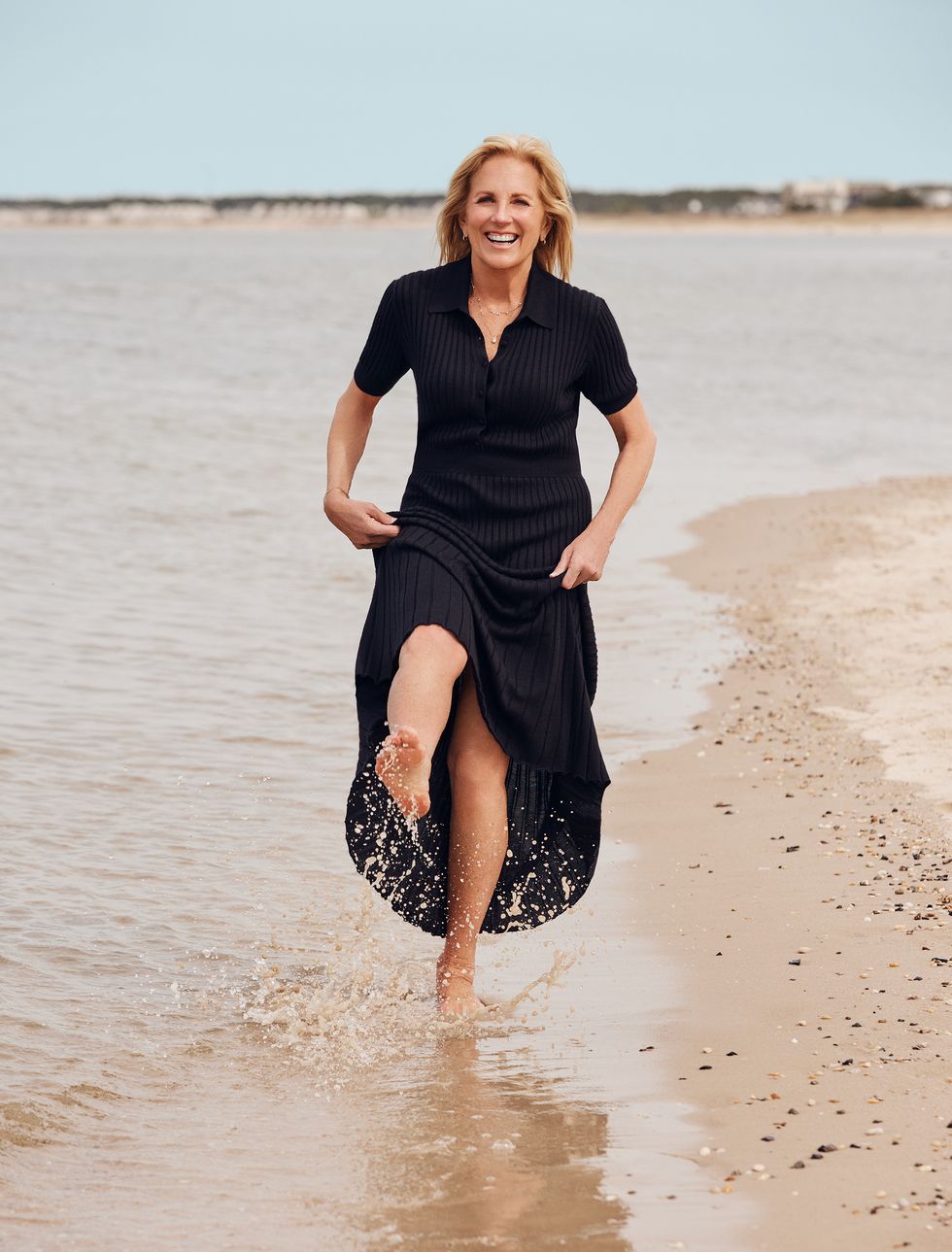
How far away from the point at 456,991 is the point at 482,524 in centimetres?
116

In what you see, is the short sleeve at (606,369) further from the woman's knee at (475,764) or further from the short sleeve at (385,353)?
the woman's knee at (475,764)

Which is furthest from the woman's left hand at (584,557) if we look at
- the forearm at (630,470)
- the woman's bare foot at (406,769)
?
the woman's bare foot at (406,769)

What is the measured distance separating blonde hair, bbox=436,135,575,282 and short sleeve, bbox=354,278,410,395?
7.8 inches

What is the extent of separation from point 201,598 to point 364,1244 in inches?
279

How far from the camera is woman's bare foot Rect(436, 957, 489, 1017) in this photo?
13.9 ft

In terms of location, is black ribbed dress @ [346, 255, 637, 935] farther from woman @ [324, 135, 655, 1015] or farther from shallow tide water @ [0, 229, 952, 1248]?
shallow tide water @ [0, 229, 952, 1248]

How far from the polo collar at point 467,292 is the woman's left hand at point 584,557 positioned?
1.62ft

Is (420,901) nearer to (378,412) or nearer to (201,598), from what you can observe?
(201,598)

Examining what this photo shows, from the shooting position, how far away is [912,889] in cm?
479

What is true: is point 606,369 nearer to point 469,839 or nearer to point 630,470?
point 630,470

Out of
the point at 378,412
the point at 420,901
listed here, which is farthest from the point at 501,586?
the point at 378,412

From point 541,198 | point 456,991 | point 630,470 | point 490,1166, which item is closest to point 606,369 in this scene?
point 630,470

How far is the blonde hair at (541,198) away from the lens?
4027 millimetres

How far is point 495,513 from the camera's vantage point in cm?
400
